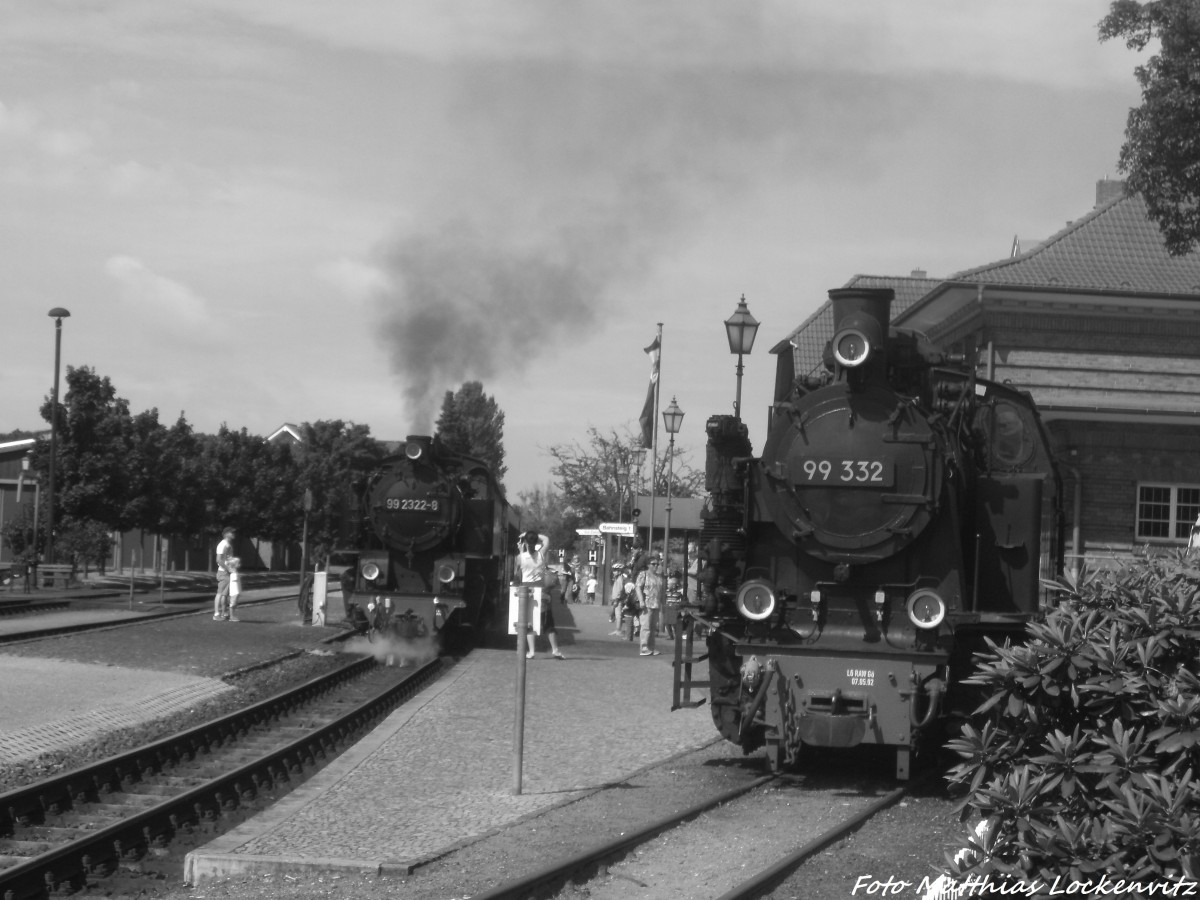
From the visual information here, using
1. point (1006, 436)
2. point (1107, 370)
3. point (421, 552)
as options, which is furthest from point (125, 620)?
point (1107, 370)

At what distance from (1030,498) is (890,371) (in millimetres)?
1396

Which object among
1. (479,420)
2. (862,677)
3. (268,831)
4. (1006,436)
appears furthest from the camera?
(479,420)

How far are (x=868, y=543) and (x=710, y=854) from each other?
3088 mm

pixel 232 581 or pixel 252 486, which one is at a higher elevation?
pixel 252 486

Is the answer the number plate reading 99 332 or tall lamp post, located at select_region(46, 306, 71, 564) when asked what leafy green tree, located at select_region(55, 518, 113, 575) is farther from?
the number plate reading 99 332

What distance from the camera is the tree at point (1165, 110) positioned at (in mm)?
16141

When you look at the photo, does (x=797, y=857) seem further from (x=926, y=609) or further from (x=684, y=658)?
(x=684, y=658)

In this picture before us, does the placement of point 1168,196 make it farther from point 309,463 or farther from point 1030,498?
point 309,463

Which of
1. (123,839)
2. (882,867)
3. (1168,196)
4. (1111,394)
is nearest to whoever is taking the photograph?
(882,867)

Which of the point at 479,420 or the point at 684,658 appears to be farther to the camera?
the point at 479,420

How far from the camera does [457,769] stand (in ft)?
35.7

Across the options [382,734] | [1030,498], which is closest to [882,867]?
[1030,498]

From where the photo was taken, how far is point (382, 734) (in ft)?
41.5

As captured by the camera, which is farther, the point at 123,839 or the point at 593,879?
the point at 123,839
